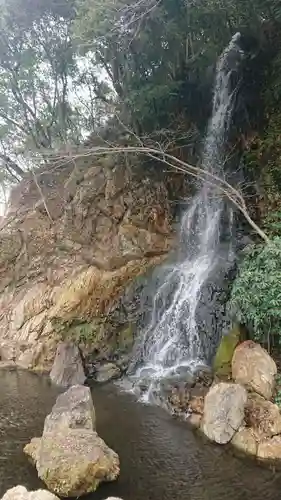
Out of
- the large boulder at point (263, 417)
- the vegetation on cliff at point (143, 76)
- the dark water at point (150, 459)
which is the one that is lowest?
the dark water at point (150, 459)

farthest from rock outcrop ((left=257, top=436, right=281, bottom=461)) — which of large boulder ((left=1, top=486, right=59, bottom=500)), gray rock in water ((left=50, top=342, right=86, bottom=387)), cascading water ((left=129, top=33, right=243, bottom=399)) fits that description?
gray rock in water ((left=50, top=342, right=86, bottom=387))

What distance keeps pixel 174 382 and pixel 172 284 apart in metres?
4.26

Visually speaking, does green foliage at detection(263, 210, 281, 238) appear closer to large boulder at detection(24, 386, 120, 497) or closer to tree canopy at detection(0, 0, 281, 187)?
tree canopy at detection(0, 0, 281, 187)

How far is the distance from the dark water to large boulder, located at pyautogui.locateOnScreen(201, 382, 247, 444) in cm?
32

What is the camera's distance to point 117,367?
1409 cm

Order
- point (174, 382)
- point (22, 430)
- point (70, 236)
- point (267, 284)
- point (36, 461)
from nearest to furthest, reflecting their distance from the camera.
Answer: point (36, 461) < point (22, 430) < point (267, 284) < point (174, 382) < point (70, 236)

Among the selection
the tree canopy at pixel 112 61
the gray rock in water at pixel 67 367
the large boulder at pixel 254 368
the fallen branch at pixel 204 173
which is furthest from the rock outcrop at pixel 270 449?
the tree canopy at pixel 112 61

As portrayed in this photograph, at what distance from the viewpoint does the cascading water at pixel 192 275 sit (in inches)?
520

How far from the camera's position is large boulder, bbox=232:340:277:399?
10.0m

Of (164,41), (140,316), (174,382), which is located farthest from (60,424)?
(164,41)

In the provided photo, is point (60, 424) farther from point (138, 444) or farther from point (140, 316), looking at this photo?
point (140, 316)

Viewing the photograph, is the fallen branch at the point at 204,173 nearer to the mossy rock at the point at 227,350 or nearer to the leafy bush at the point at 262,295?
the leafy bush at the point at 262,295

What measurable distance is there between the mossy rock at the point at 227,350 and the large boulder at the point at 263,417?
5.92 ft

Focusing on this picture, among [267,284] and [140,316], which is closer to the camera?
[267,284]
